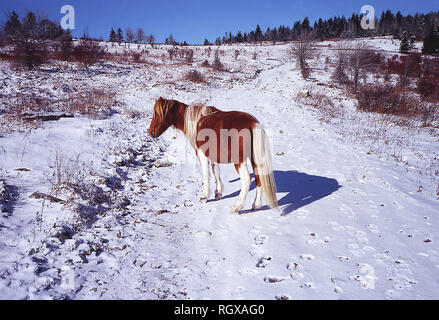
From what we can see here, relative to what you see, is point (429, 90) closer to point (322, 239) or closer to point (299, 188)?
point (299, 188)

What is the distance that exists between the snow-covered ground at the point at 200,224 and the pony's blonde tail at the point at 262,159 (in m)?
0.60

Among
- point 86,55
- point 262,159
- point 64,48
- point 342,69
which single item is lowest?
point 262,159

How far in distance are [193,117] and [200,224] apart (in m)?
1.94

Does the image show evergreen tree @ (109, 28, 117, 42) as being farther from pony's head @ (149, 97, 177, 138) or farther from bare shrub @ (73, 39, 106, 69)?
pony's head @ (149, 97, 177, 138)

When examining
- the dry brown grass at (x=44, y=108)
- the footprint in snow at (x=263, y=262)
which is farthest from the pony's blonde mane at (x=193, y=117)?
the dry brown grass at (x=44, y=108)

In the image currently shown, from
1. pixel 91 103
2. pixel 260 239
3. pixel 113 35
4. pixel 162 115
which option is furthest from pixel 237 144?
pixel 113 35

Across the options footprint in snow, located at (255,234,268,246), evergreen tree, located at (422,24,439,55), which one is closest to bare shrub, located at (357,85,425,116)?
footprint in snow, located at (255,234,268,246)

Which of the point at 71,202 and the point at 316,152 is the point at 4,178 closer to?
the point at 71,202

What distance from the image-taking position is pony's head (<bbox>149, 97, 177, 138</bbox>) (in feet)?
14.4

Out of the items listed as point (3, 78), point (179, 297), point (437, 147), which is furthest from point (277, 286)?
point (3, 78)

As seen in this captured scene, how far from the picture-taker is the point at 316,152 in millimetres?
7492

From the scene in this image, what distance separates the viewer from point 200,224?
3.88m

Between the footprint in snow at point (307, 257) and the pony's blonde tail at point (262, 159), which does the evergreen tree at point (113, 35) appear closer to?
the pony's blonde tail at point (262, 159)
